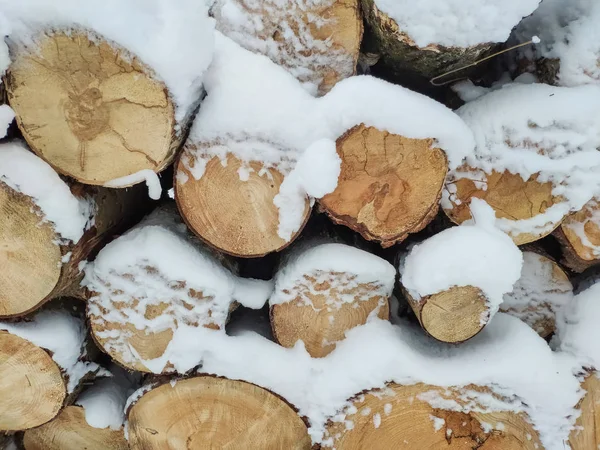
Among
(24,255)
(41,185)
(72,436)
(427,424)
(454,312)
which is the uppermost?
(41,185)

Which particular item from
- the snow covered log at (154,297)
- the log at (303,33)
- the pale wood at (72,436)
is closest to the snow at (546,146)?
the log at (303,33)

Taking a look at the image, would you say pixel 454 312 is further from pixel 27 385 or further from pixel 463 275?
pixel 27 385

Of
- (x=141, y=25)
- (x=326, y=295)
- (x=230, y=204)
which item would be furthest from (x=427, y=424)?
(x=141, y=25)

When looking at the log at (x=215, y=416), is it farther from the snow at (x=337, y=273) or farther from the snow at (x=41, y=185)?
the snow at (x=41, y=185)

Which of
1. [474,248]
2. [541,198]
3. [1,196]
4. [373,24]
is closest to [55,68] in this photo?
[1,196]

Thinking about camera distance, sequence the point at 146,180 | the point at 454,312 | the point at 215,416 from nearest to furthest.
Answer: the point at 146,180 < the point at 454,312 < the point at 215,416

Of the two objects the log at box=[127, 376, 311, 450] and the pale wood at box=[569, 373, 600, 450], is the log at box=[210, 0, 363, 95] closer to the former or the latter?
the log at box=[127, 376, 311, 450]
